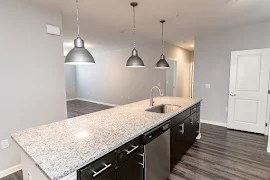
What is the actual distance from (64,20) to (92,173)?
3.27 meters

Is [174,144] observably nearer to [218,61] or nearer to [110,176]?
[110,176]

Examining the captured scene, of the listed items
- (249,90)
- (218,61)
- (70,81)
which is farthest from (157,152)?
(70,81)

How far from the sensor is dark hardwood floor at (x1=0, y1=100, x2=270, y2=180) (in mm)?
2117

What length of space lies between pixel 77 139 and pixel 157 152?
93 cm

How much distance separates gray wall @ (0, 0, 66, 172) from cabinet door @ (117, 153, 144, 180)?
2.00 metres

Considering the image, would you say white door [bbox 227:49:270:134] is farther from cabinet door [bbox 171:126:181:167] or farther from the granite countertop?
the granite countertop

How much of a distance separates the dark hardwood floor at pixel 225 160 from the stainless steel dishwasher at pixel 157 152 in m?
0.35

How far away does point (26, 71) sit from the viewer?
94.3 inches

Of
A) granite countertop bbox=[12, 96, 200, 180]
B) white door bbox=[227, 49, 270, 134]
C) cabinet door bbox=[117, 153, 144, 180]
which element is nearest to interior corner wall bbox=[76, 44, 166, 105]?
white door bbox=[227, 49, 270, 134]

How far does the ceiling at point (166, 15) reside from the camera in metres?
2.47

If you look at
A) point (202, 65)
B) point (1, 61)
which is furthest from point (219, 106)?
point (1, 61)

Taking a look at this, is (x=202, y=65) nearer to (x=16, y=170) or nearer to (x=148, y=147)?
(x=148, y=147)

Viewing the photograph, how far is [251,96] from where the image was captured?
362 centimetres

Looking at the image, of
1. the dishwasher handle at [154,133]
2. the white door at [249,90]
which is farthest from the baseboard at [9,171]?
the white door at [249,90]
